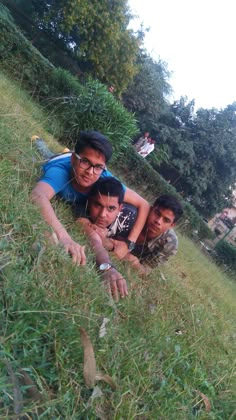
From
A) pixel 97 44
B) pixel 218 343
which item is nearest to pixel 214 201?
pixel 97 44

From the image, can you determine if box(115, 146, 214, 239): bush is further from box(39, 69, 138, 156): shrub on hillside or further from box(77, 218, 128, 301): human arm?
box(77, 218, 128, 301): human arm

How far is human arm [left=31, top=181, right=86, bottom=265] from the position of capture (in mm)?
1893

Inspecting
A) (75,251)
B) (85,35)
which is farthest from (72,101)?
(85,35)

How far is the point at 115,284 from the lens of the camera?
6.45 ft

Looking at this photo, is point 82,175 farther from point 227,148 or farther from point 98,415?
point 227,148

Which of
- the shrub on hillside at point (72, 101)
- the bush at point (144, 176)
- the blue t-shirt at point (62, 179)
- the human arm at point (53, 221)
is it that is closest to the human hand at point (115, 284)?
the human arm at point (53, 221)

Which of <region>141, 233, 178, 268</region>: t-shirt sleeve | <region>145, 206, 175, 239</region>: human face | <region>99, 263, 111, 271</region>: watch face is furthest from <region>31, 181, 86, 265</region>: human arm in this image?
<region>141, 233, 178, 268</region>: t-shirt sleeve

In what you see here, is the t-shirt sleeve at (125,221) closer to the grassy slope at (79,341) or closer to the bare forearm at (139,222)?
the bare forearm at (139,222)

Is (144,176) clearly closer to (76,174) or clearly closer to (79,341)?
(76,174)

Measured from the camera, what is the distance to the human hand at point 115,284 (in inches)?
76.3

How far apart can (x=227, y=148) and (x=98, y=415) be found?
31.5 m

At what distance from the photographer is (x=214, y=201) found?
102 ft

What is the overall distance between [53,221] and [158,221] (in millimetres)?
1269

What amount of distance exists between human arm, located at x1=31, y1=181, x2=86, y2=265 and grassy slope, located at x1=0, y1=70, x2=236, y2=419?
0.08 meters
